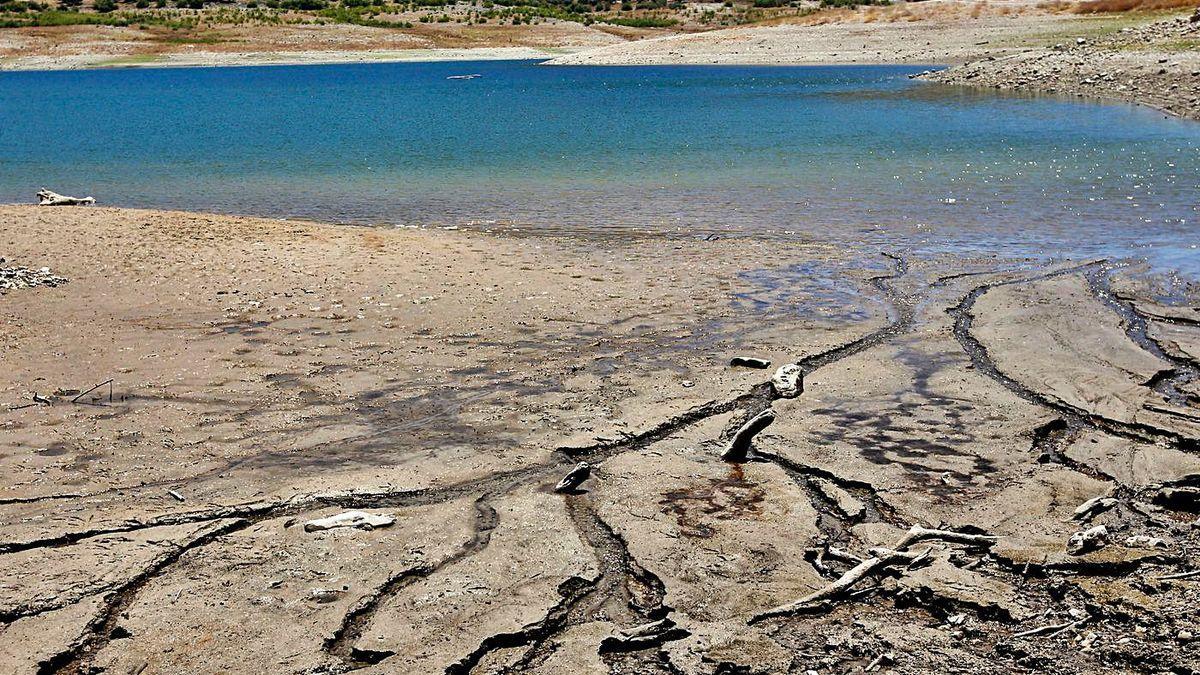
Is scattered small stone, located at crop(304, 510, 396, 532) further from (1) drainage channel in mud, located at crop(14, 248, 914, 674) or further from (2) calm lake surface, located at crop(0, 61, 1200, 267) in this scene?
(2) calm lake surface, located at crop(0, 61, 1200, 267)

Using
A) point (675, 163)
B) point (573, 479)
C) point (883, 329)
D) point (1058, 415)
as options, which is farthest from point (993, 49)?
point (573, 479)

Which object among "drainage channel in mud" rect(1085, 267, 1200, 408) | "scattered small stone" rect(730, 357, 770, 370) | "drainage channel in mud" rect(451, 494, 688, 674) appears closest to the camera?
"drainage channel in mud" rect(451, 494, 688, 674)

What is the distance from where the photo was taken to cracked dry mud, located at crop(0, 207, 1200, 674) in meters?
3.79

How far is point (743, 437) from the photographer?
546 centimetres

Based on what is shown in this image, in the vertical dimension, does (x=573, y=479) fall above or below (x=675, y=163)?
above

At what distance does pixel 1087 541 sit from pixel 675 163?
14.5m

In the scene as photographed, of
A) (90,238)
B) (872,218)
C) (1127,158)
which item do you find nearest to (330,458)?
(90,238)

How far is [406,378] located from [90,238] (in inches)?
232

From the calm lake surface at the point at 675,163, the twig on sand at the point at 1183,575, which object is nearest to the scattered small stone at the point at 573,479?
the twig on sand at the point at 1183,575

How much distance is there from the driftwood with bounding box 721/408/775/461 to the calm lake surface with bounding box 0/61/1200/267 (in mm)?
5615

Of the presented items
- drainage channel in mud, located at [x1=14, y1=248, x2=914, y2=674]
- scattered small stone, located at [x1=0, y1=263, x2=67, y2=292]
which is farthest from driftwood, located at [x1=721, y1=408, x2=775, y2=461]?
scattered small stone, located at [x1=0, y1=263, x2=67, y2=292]

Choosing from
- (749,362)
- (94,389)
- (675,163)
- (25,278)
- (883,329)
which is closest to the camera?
(94,389)

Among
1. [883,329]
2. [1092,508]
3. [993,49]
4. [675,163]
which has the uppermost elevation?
[993,49]

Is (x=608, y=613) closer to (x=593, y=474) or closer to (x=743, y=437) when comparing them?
(x=593, y=474)
